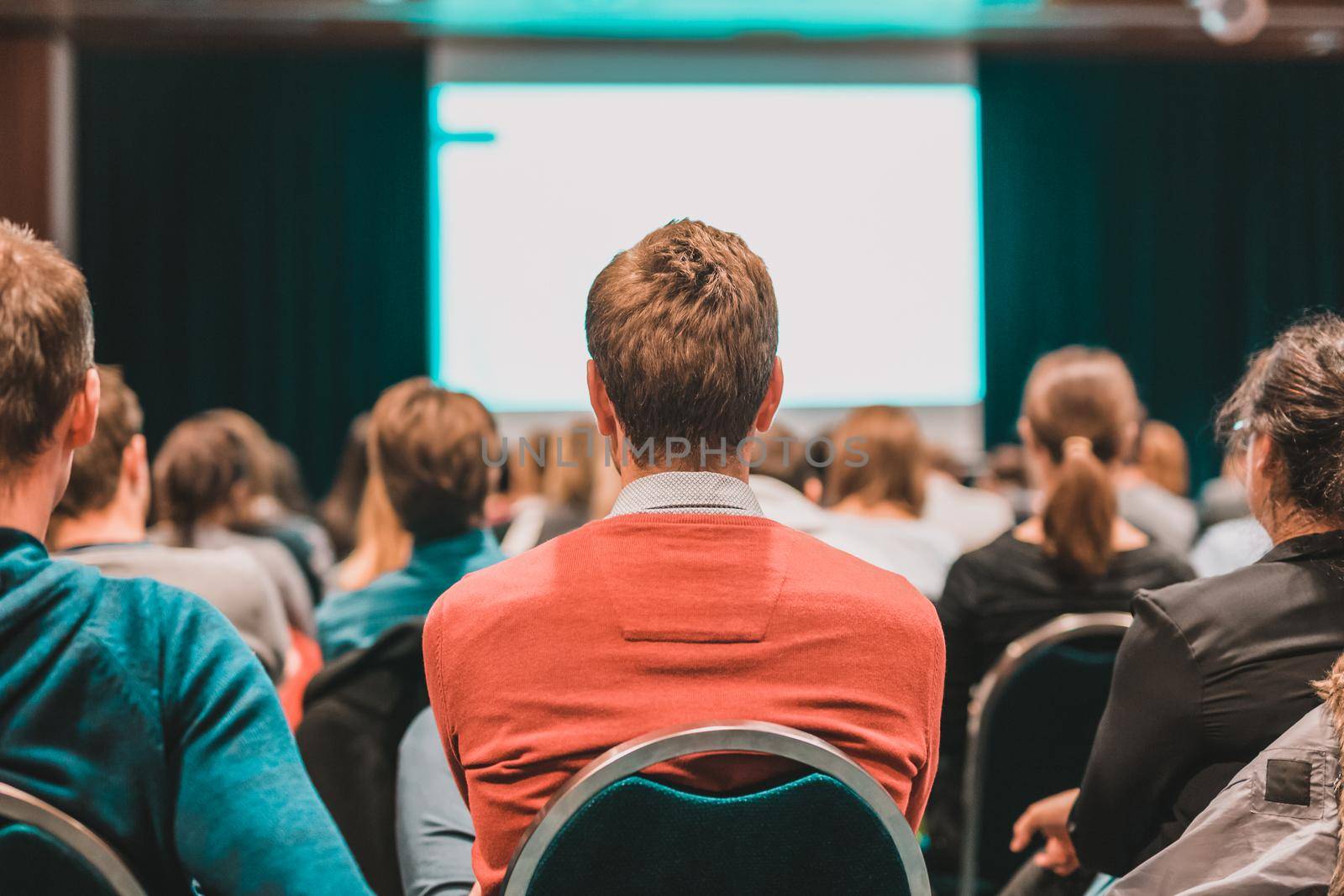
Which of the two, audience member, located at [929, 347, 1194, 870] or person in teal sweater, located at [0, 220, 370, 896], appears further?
audience member, located at [929, 347, 1194, 870]

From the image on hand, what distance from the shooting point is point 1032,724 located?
1.86 meters

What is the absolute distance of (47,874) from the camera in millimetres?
886

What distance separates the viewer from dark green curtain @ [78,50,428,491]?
646cm

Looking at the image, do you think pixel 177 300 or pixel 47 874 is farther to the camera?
pixel 177 300

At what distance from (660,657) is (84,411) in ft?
2.01

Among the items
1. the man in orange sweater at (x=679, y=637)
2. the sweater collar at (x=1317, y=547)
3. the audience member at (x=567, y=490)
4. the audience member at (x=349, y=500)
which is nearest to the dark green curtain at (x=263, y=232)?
the audience member at (x=349, y=500)

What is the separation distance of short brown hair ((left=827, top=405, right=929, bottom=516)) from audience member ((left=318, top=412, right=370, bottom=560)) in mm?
1840

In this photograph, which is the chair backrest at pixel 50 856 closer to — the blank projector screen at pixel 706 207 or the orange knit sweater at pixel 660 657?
the orange knit sweater at pixel 660 657

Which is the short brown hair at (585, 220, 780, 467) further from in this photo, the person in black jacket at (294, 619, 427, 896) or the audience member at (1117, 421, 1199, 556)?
the audience member at (1117, 421, 1199, 556)

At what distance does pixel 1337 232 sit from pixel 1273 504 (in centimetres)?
677

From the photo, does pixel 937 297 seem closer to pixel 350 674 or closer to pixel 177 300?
pixel 177 300

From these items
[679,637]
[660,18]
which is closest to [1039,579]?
[679,637]

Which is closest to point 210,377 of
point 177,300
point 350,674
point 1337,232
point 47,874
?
point 177,300

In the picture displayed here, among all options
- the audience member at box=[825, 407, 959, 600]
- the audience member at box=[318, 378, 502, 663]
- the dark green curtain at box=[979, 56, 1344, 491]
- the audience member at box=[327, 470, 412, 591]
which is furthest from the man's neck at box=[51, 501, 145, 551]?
the dark green curtain at box=[979, 56, 1344, 491]
